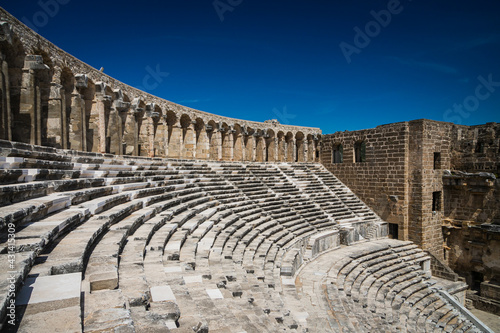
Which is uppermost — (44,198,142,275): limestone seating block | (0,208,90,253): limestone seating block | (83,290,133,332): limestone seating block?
(0,208,90,253): limestone seating block

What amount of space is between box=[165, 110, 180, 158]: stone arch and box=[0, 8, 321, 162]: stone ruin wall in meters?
0.06

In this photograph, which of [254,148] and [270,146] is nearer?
[254,148]

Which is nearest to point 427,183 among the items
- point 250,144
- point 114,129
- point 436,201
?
point 436,201

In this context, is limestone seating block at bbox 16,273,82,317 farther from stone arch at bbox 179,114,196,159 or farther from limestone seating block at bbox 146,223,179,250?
stone arch at bbox 179,114,196,159

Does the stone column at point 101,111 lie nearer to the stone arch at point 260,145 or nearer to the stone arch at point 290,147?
the stone arch at point 260,145

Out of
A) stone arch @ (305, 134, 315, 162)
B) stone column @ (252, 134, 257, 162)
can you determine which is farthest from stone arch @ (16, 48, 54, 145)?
stone arch @ (305, 134, 315, 162)

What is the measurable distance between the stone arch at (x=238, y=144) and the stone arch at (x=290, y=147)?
4317 mm

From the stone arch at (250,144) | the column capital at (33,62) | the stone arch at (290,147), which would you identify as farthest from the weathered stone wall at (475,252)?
the column capital at (33,62)

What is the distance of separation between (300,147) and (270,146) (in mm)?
2512

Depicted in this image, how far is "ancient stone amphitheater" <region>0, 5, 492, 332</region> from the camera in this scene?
306 centimetres

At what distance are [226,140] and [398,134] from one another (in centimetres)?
1143

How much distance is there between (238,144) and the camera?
2389 centimetres

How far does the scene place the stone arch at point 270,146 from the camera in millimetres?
24950

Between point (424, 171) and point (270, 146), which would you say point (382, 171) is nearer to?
point (424, 171)
